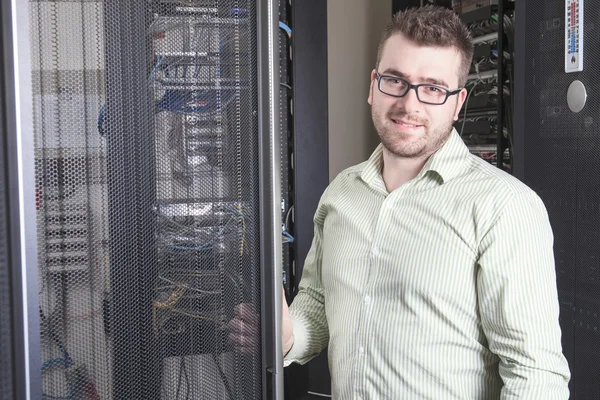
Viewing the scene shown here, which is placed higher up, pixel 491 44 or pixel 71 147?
pixel 491 44

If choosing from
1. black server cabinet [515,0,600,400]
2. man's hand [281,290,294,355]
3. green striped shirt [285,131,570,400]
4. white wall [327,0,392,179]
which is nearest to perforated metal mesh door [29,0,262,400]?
man's hand [281,290,294,355]

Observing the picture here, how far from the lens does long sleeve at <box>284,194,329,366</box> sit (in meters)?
1.25

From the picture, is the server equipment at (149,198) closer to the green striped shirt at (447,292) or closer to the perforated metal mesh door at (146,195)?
the perforated metal mesh door at (146,195)

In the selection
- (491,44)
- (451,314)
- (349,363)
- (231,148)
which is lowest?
(349,363)

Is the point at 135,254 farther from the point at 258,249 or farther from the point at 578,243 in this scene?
the point at 578,243

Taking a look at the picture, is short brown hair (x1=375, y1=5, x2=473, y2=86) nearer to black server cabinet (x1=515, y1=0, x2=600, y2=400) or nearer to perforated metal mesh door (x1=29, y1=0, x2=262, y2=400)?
perforated metal mesh door (x1=29, y1=0, x2=262, y2=400)

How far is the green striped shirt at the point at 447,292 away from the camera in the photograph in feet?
3.28

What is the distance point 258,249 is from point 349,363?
0.46 m

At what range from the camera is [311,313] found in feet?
4.34

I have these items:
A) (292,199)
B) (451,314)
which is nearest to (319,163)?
(292,199)

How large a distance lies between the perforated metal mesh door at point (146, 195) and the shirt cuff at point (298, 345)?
1.33 feet

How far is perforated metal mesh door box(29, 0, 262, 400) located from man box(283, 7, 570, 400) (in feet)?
0.78

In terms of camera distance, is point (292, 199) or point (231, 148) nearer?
point (231, 148)

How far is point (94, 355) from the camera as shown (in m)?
0.70
